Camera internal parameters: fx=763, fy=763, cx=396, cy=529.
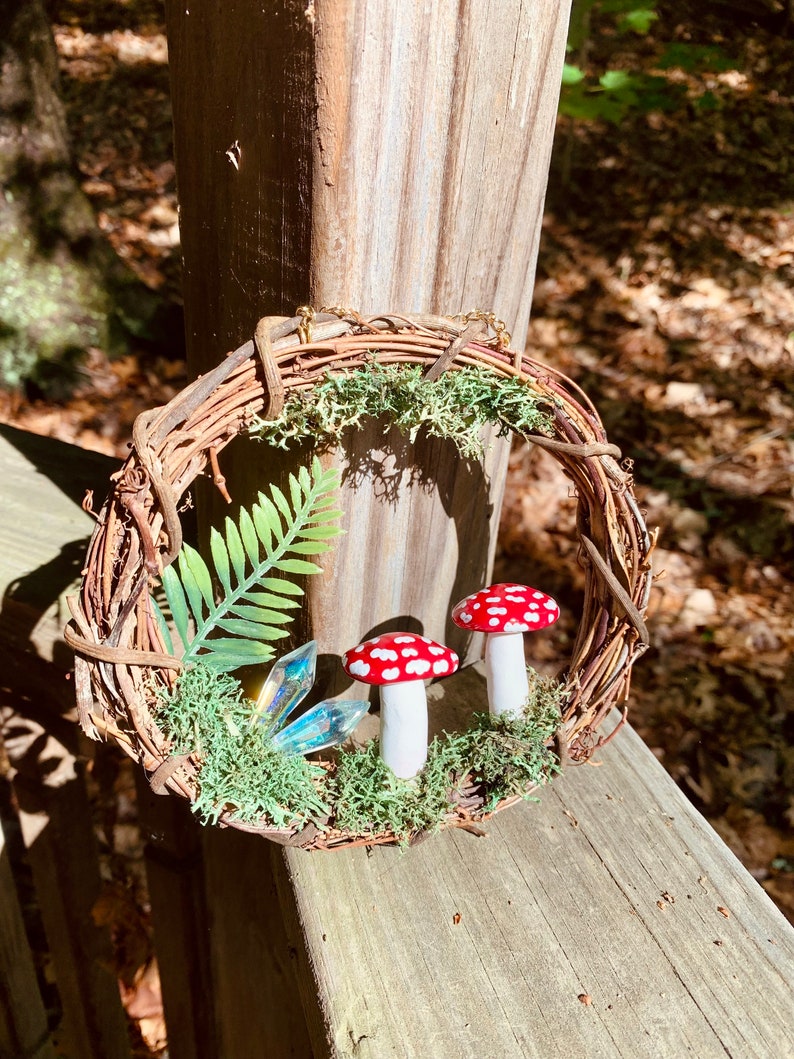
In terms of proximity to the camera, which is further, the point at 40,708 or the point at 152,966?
the point at 152,966

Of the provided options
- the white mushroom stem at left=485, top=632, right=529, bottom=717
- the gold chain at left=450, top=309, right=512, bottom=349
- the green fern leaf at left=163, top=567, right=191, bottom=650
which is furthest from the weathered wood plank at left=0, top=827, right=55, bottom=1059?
the gold chain at left=450, top=309, right=512, bottom=349

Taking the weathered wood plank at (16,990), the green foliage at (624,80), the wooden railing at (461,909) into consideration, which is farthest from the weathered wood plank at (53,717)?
the green foliage at (624,80)

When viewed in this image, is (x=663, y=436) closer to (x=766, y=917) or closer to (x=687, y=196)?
(x=687, y=196)

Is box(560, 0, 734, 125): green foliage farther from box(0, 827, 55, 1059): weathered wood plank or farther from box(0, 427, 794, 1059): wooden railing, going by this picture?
box(0, 827, 55, 1059): weathered wood plank

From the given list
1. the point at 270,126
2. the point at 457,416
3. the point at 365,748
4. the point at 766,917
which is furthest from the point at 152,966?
the point at 270,126

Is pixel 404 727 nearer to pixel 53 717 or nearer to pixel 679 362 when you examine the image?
pixel 53 717

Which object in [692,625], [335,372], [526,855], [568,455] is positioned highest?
[335,372]

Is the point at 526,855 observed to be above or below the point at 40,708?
above

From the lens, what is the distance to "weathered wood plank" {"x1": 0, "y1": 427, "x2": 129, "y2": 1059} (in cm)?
149

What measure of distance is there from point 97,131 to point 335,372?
5.05 metres

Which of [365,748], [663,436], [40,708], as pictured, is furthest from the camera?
[663,436]

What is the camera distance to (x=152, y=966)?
2.90 meters

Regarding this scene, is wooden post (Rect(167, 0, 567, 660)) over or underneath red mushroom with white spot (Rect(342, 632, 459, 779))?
over

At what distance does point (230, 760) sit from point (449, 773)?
0.36m
